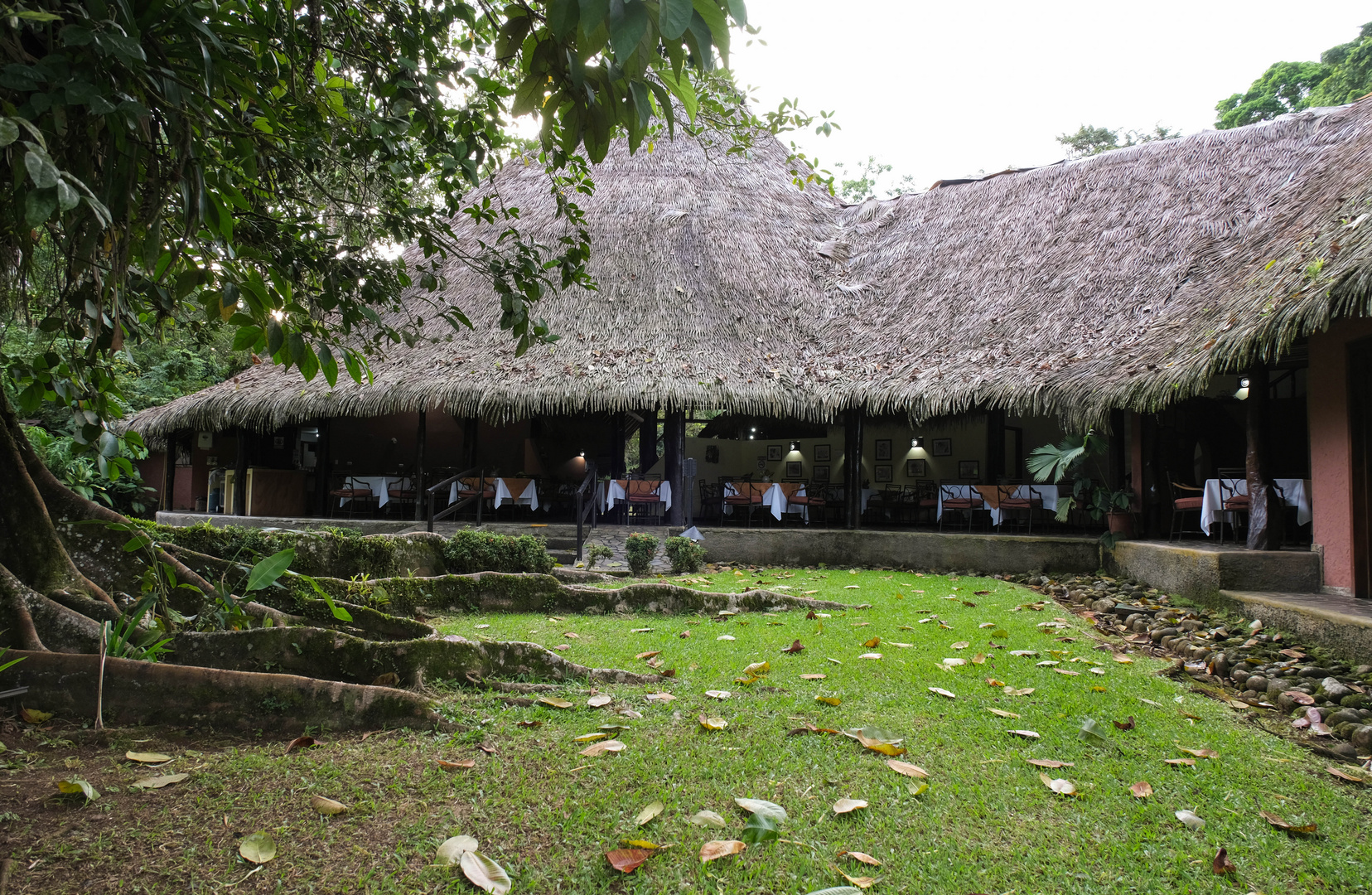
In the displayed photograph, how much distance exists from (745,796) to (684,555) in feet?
19.6

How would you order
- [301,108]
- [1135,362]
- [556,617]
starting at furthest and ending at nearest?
[1135,362] → [556,617] → [301,108]

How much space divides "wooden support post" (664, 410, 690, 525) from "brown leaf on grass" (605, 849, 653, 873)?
8.53 meters

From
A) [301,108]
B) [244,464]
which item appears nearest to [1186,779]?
[301,108]

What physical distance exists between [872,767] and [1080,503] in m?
9.23

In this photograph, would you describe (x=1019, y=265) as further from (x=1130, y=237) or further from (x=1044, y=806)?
(x=1044, y=806)

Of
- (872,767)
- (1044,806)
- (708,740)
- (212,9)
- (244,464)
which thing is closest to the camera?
(212,9)

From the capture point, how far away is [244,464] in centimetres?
1213

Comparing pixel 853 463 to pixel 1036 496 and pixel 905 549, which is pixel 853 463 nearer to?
pixel 905 549

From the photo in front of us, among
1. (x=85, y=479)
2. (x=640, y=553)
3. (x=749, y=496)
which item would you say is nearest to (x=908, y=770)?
(x=640, y=553)

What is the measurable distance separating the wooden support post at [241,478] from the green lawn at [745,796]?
10891mm

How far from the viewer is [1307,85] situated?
797 inches

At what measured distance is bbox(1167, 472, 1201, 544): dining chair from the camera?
7426mm

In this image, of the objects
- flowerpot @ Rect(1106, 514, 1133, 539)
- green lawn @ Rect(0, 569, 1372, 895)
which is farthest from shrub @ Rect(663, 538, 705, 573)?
green lawn @ Rect(0, 569, 1372, 895)

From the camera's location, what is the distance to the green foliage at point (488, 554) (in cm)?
651
